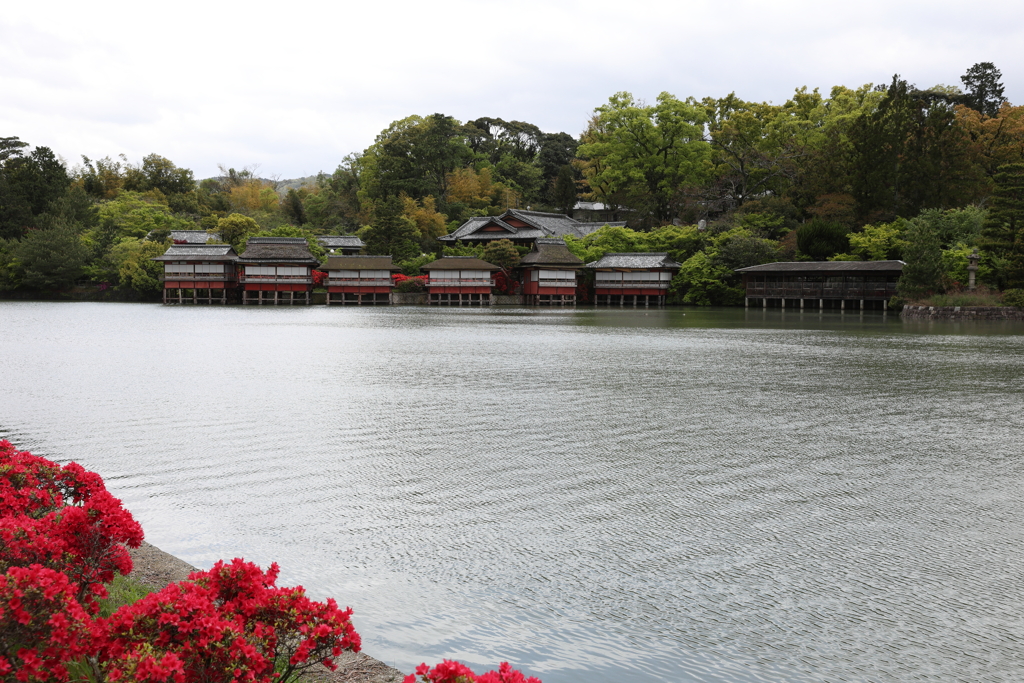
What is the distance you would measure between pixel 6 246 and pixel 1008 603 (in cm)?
5881

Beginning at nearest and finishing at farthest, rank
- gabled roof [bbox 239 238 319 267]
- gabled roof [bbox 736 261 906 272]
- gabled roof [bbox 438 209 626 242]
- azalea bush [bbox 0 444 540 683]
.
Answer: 1. azalea bush [bbox 0 444 540 683]
2. gabled roof [bbox 736 261 906 272]
3. gabled roof [bbox 239 238 319 267]
4. gabled roof [bbox 438 209 626 242]

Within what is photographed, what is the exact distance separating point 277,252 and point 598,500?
46467 millimetres

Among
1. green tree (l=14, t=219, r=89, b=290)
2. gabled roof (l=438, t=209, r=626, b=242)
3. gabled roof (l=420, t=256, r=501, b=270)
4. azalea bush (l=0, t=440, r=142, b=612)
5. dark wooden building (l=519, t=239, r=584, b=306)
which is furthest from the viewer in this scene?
gabled roof (l=438, t=209, r=626, b=242)

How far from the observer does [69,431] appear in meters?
9.02

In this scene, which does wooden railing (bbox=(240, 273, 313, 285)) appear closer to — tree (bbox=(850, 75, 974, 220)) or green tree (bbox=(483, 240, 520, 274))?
green tree (bbox=(483, 240, 520, 274))

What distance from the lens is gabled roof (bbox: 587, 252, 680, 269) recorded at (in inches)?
1988

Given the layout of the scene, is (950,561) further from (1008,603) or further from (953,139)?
(953,139)

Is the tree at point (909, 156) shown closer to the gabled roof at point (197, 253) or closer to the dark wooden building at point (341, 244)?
the dark wooden building at point (341, 244)

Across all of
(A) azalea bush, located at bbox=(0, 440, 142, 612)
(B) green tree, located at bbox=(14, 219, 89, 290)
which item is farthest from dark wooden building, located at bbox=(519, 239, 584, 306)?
(A) azalea bush, located at bbox=(0, 440, 142, 612)

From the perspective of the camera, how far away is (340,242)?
5706 centimetres

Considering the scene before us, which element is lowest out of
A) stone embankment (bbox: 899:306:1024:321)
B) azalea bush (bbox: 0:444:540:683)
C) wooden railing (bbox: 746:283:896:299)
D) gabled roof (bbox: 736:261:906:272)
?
azalea bush (bbox: 0:444:540:683)

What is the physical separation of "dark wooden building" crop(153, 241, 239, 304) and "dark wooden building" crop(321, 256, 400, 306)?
6352 millimetres

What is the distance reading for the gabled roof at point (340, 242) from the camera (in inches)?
2223

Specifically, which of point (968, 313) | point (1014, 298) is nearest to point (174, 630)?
point (968, 313)
